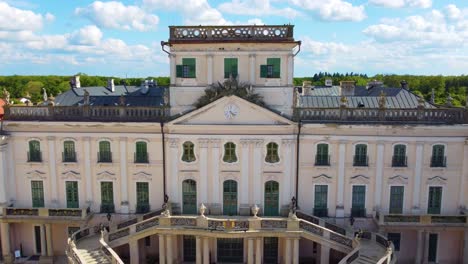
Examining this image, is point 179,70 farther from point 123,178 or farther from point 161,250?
point 161,250

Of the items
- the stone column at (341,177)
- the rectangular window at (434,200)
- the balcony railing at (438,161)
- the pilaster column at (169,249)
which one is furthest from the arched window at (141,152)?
the rectangular window at (434,200)

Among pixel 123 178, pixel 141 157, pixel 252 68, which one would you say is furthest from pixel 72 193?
pixel 252 68

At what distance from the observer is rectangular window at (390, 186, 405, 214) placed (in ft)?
104

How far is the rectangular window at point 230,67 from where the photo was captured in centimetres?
3109

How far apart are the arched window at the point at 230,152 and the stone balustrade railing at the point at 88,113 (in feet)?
16.3

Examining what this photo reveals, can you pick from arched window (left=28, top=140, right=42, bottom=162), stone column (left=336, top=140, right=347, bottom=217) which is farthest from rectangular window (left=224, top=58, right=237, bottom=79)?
arched window (left=28, top=140, right=42, bottom=162)

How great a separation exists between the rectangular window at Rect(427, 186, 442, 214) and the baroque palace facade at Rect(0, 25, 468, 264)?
77mm

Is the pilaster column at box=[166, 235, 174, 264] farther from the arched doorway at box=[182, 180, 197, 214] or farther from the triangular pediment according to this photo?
the triangular pediment

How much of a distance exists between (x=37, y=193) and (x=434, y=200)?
29806 millimetres

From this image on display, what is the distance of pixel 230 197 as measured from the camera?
32156 millimetres

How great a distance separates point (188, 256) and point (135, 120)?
1105 centimetres

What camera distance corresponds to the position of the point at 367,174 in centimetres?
3159

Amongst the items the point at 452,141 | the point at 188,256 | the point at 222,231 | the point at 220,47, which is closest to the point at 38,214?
the point at 188,256

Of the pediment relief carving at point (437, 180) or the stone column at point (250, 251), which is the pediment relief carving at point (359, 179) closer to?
the pediment relief carving at point (437, 180)
